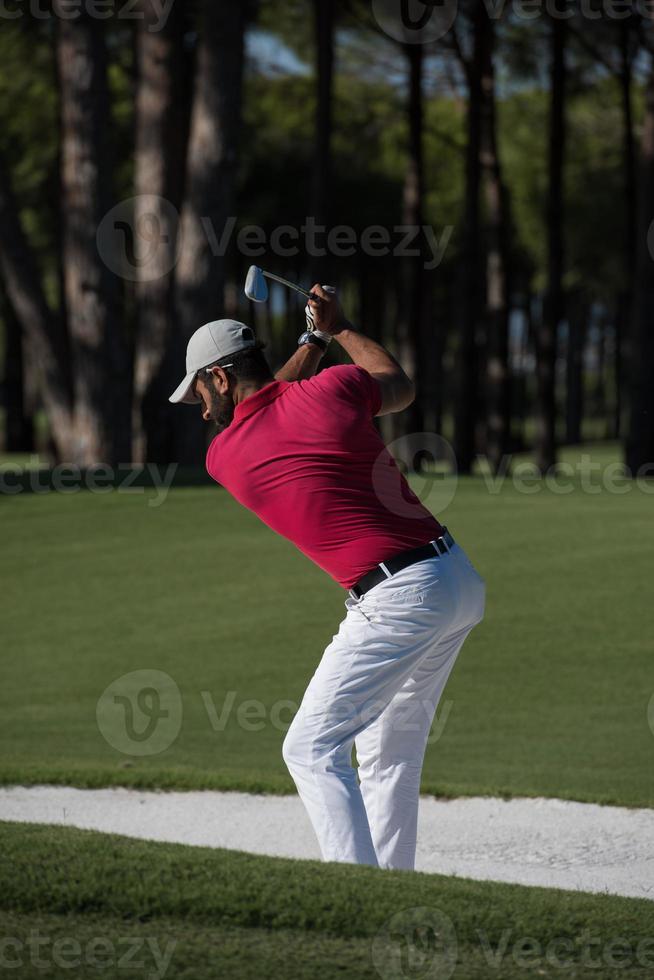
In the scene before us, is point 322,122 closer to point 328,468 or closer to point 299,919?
point 328,468

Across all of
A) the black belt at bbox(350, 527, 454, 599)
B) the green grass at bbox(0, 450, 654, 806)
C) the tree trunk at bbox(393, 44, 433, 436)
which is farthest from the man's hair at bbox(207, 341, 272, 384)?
the tree trunk at bbox(393, 44, 433, 436)

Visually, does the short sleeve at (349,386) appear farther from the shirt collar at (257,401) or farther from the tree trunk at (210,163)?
the tree trunk at (210,163)

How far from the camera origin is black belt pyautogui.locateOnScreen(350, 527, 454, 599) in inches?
177

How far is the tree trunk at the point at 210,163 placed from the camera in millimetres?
17578

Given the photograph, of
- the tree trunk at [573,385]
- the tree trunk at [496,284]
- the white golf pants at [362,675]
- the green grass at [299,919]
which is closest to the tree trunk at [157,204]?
the tree trunk at [496,284]

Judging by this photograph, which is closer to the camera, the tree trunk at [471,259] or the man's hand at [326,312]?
the man's hand at [326,312]

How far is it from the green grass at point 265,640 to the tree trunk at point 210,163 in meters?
4.31

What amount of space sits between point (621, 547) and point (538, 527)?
1.03 meters

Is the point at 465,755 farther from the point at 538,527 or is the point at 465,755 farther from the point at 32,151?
the point at 32,151

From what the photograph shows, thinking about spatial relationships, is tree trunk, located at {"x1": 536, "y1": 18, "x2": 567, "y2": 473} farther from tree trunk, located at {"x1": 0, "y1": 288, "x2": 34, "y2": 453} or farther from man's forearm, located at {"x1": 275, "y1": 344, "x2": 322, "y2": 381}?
man's forearm, located at {"x1": 275, "y1": 344, "x2": 322, "y2": 381}

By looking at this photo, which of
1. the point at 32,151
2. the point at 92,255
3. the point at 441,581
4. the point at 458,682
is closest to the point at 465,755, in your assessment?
the point at 458,682

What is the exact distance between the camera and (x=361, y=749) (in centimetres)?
491

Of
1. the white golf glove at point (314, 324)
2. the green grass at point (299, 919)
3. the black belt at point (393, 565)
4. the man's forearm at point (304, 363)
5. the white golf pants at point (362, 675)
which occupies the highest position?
the white golf glove at point (314, 324)

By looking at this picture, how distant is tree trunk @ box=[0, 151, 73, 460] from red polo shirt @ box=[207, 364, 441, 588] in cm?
1550
